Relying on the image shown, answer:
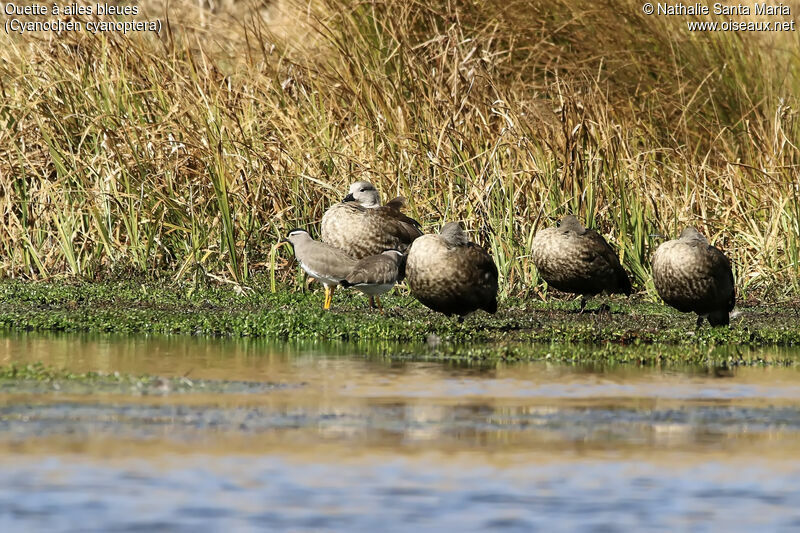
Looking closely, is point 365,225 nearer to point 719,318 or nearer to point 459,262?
point 459,262

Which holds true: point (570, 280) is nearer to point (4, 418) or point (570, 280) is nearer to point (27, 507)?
point (4, 418)

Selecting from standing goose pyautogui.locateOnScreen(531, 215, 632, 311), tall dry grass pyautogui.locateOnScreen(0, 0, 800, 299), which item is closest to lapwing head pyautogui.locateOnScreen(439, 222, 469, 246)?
standing goose pyautogui.locateOnScreen(531, 215, 632, 311)

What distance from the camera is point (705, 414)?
7941 millimetres

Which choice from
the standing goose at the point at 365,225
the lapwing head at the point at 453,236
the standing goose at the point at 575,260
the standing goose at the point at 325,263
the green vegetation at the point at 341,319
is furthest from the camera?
the standing goose at the point at 365,225

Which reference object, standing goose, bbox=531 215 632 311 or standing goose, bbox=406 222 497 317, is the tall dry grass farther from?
standing goose, bbox=406 222 497 317

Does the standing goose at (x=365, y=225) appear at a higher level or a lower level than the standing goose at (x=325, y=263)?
higher

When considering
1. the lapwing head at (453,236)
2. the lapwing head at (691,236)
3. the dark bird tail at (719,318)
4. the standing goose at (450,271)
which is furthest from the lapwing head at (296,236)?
the dark bird tail at (719,318)

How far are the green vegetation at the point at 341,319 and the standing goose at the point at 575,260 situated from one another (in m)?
0.28

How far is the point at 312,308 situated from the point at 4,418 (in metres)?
5.76

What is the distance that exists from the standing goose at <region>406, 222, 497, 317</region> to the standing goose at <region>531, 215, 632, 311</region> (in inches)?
44.3

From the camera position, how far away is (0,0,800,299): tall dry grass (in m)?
14.4

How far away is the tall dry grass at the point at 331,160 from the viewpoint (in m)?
14.4

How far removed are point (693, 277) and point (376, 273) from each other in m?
2.68

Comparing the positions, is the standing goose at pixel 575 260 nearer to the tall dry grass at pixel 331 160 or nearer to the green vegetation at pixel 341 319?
the green vegetation at pixel 341 319
